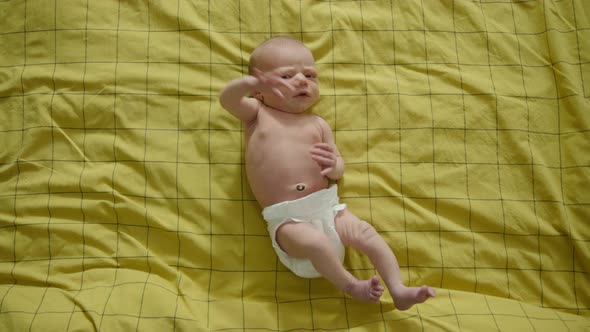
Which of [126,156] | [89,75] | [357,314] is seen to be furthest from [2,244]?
[357,314]

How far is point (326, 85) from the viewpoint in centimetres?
169

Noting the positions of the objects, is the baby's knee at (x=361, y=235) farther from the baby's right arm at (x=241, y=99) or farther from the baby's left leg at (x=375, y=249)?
the baby's right arm at (x=241, y=99)

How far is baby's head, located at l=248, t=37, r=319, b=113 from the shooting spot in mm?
1534

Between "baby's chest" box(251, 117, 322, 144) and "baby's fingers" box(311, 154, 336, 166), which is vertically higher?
"baby's chest" box(251, 117, 322, 144)

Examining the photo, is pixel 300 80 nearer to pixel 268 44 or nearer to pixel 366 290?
pixel 268 44

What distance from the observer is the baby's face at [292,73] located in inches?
60.3

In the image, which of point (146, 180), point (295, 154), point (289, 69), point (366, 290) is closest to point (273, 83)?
point (289, 69)

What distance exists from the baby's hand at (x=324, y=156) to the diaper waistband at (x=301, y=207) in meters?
0.07

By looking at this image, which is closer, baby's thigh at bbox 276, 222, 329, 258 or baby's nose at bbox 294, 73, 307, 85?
baby's thigh at bbox 276, 222, 329, 258

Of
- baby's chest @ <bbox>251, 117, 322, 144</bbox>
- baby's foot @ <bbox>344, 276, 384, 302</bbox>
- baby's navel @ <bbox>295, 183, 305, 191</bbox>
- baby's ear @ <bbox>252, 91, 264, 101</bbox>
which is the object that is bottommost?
baby's foot @ <bbox>344, 276, 384, 302</bbox>

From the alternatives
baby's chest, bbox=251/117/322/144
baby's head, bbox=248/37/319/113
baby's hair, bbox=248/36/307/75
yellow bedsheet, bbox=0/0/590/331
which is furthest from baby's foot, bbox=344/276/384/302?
baby's hair, bbox=248/36/307/75

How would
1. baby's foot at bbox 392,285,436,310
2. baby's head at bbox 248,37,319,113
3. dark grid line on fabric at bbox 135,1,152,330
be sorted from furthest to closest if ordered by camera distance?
baby's head at bbox 248,37,319,113 < dark grid line on fabric at bbox 135,1,152,330 < baby's foot at bbox 392,285,436,310

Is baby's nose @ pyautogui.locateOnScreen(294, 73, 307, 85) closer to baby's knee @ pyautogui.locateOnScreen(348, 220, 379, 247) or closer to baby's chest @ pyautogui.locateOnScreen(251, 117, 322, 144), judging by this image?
baby's chest @ pyautogui.locateOnScreen(251, 117, 322, 144)

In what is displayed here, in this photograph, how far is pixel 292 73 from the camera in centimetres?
154
